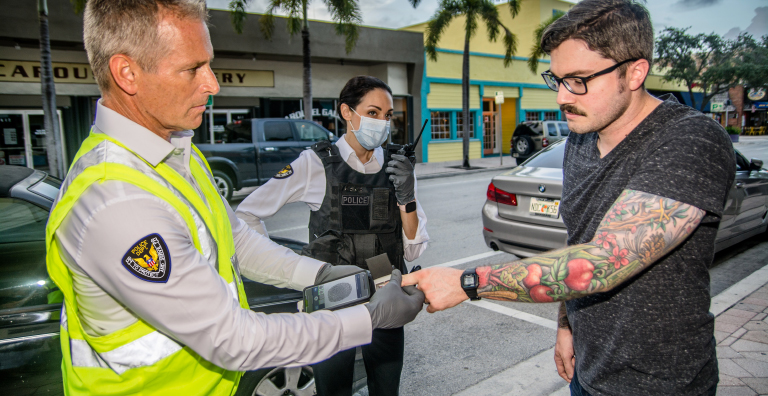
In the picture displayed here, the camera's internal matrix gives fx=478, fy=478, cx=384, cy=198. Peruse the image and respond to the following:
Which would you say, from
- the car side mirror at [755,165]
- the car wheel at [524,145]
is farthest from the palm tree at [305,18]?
the car side mirror at [755,165]

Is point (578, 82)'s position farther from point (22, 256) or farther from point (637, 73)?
point (22, 256)

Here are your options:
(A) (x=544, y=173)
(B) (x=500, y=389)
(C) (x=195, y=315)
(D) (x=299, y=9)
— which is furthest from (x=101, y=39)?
(D) (x=299, y=9)

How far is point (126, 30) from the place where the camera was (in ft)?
4.10

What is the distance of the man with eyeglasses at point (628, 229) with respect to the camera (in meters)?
1.31

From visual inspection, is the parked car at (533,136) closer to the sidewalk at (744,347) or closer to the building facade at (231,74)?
the building facade at (231,74)

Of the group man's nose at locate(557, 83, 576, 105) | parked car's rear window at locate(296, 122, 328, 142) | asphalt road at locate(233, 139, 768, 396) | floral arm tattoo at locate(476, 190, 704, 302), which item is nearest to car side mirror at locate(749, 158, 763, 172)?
asphalt road at locate(233, 139, 768, 396)

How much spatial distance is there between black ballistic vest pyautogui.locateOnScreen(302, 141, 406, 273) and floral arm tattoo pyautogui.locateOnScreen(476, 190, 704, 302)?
3.52 ft

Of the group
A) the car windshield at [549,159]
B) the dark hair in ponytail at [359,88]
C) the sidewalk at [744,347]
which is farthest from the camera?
the car windshield at [549,159]

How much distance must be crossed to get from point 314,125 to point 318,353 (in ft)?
36.5

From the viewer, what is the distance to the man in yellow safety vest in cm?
112

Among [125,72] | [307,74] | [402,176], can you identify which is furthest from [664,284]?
[307,74]

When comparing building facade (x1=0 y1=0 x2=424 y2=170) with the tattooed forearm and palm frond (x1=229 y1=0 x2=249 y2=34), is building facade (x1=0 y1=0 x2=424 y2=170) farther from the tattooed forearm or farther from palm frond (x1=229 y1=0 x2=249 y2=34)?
the tattooed forearm

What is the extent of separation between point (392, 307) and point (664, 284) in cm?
81

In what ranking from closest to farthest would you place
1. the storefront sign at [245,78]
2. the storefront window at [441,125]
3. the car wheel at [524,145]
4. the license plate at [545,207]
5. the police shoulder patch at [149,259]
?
the police shoulder patch at [149,259] → the license plate at [545,207] → the storefront sign at [245,78] → the car wheel at [524,145] → the storefront window at [441,125]
